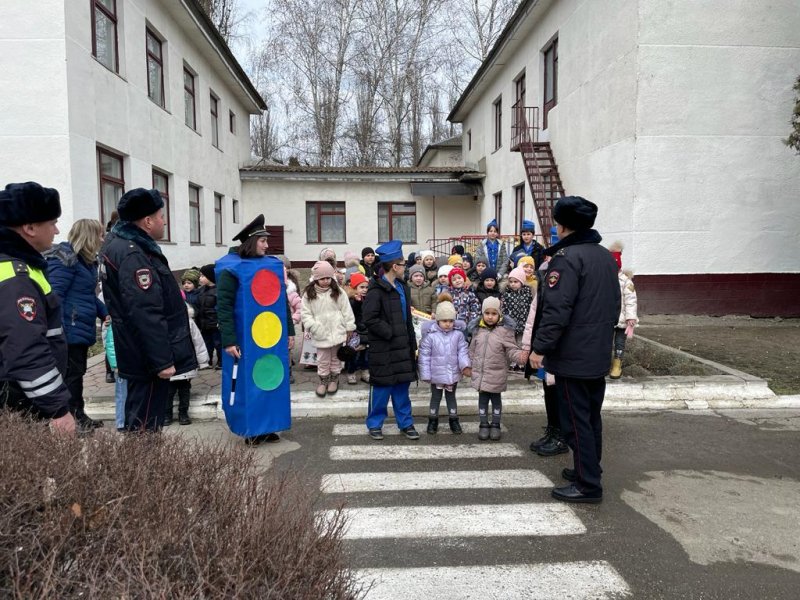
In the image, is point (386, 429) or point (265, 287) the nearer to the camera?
point (265, 287)

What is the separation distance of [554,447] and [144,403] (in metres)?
3.44

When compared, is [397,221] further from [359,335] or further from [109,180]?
[359,335]

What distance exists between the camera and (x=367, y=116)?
117 ft

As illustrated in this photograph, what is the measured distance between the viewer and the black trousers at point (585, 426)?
3.92 metres

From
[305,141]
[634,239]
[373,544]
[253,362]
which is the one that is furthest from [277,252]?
[373,544]

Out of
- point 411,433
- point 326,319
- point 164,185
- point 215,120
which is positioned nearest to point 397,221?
point 215,120

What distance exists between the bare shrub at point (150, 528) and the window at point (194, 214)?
52.7 ft

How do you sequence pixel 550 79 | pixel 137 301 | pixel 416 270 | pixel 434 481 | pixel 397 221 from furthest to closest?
pixel 397 221 < pixel 550 79 < pixel 416 270 < pixel 434 481 < pixel 137 301

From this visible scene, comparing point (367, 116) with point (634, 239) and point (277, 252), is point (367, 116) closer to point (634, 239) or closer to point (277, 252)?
point (277, 252)

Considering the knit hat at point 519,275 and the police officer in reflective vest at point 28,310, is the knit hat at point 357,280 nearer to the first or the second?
the knit hat at point 519,275

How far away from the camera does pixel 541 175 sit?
15078 millimetres

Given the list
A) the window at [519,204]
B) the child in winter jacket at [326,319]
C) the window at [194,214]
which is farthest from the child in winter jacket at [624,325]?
the window at [194,214]

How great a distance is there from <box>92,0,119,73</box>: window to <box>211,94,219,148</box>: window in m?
7.94

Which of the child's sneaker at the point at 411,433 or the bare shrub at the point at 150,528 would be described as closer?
the bare shrub at the point at 150,528
